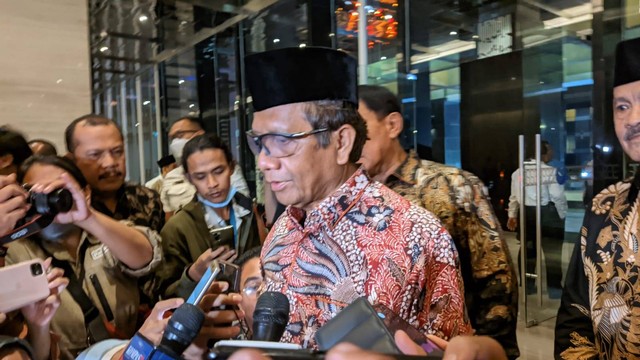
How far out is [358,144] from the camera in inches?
44.6

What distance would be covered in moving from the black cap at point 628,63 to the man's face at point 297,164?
73 cm

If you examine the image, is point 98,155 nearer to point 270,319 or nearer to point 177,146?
point 177,146

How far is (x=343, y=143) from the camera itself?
1101 mm

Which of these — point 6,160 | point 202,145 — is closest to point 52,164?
point 6,160

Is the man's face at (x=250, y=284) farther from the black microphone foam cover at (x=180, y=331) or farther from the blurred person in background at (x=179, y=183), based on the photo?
the blurred person in background at (x=179, y=183)

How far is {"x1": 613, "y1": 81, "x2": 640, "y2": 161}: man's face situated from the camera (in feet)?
3.74

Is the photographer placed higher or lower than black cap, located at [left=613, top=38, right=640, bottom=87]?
lower

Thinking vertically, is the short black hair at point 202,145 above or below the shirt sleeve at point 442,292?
above

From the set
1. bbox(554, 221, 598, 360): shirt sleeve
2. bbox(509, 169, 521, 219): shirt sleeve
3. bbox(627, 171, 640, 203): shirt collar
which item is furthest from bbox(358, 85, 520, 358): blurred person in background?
bbox(509, 169, 521, 219): shirt sleeve

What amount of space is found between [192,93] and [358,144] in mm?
6684

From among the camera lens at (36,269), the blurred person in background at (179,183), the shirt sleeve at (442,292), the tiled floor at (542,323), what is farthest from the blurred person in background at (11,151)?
the tiled floor at (542,323)

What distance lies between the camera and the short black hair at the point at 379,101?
1.96 meters

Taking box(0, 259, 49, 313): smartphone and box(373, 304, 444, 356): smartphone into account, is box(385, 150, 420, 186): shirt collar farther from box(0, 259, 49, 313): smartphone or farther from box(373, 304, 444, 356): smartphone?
box(373, 304, 444, 356): smartphone

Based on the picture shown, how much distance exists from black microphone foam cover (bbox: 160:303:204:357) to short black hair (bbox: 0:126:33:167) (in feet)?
5.09
